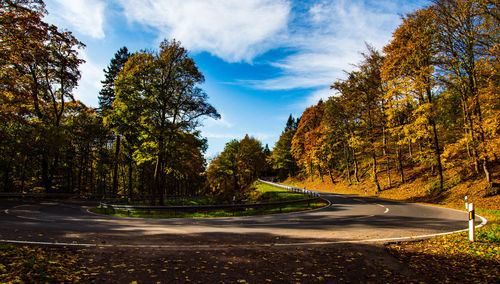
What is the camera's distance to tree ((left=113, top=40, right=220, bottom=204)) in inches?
677

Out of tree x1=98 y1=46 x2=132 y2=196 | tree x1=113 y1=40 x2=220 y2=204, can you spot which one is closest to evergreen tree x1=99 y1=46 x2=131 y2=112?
tree x1=98 y1=46 x2=132 y2=196

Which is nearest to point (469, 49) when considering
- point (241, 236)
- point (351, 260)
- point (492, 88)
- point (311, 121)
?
point (492, 88)

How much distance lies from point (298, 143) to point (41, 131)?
131 feet

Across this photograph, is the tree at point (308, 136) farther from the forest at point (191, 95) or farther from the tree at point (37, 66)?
the tree at point (37, 66)

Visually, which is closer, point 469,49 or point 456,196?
point 469,49

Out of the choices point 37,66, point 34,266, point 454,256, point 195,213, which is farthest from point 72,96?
point 454,256

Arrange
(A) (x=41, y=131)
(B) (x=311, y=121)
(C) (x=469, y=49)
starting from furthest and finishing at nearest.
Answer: (B) (x=311, y=121) < (A) (x=41, y=131) < (C) (x=469, y=49)

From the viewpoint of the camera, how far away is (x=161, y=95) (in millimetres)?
17797

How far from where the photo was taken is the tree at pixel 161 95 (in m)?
17.2

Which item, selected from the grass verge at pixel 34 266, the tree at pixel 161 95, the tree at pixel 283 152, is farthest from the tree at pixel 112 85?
the tree at pixel 283 152

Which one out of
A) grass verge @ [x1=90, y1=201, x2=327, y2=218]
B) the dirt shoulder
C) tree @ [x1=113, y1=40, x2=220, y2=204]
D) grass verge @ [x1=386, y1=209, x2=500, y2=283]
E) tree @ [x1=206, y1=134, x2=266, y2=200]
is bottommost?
grass verge @ [x1=90, y1=201, x2=327, y2=218]

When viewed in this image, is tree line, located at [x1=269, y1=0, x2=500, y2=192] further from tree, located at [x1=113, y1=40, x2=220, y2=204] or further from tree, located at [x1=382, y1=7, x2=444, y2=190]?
tree, located at [x1=113, y1=40, x2=220, y2=204]

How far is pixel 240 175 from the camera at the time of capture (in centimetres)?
4112

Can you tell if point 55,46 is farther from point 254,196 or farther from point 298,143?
point 298,143
